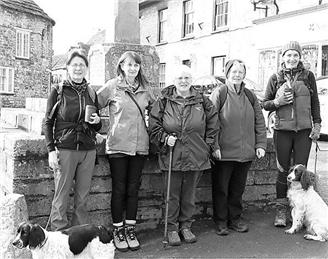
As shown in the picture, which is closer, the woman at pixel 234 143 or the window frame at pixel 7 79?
the woman at pixel 234 143

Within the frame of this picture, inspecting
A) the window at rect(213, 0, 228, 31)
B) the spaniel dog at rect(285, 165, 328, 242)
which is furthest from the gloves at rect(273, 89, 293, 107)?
the window at rect(213, 0, 228, 31)

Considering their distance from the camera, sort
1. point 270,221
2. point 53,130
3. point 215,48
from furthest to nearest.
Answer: point 215,48, point 270,221, point 53,130

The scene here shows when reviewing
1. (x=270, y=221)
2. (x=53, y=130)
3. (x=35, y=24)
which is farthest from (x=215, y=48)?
(x=53, y=130)

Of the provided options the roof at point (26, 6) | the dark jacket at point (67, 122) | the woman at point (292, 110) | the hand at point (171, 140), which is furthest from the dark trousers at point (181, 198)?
the roof at point (26, 6)

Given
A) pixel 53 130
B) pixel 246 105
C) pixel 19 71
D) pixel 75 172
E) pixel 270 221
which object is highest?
pixel 19 71

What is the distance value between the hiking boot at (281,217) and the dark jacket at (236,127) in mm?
903

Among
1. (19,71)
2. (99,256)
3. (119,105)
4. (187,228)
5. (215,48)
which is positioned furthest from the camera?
(19,71)

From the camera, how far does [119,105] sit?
4430 mm

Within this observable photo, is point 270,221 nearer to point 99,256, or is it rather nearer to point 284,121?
point 284,121

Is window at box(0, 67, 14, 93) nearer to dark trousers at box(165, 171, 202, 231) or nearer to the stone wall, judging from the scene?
the stone wall

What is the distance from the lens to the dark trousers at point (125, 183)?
445cm

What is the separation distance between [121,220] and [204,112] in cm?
148

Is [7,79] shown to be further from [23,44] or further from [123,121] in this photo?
[123,121]

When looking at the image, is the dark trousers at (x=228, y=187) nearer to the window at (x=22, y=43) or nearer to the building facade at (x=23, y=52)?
the building facade at (x=23, y=52)
